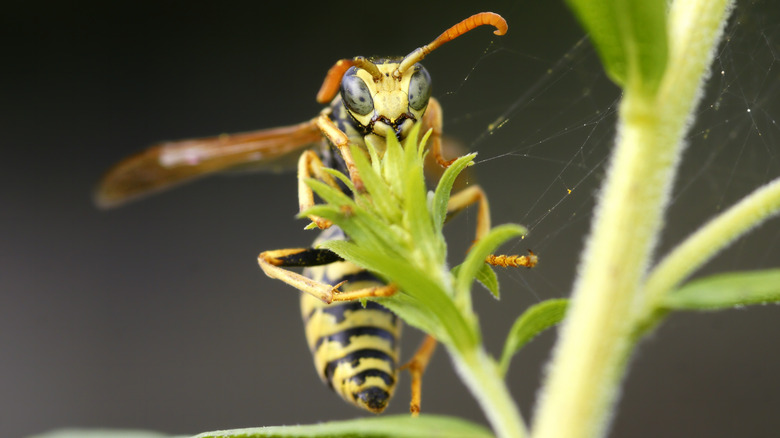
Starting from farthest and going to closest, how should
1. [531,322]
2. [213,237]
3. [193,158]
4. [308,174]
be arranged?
[213,237] → [193,158] → [308,174] → [531,322]

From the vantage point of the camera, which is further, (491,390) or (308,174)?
(308,174)

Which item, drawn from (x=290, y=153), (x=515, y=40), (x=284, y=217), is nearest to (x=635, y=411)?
(x=515, y=40)

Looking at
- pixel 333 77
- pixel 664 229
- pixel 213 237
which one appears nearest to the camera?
pixel 333 77

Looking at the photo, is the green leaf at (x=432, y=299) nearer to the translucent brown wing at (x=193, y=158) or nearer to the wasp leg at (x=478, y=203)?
the wasp leg at (x=478, y=203)

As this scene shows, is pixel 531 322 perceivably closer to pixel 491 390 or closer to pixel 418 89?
pixel 491 390

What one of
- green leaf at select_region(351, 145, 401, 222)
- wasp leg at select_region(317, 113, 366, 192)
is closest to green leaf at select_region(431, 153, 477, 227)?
green leaf at select_region(351, 145, 401, 222)

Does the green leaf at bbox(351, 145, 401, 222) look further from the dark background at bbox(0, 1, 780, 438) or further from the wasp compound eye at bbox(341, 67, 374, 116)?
the dark background at bbox(0, 1, 780, 438)

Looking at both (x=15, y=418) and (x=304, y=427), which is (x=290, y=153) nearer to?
(x=304, y=427)

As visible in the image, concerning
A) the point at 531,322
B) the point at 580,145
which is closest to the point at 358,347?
the point at 531,322
